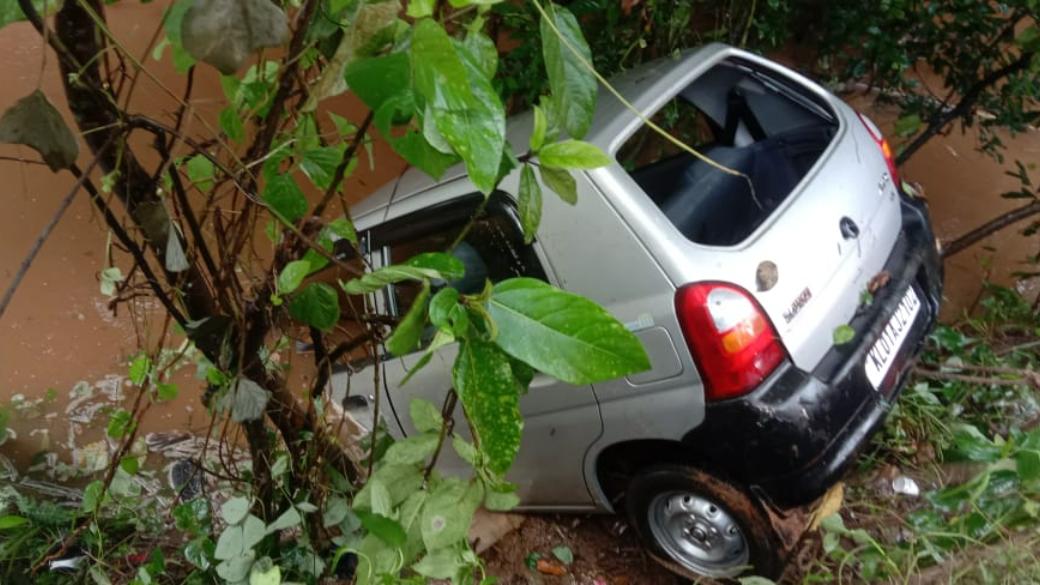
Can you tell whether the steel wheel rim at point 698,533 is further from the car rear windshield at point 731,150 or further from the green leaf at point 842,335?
the car rear windshield at point 731,150

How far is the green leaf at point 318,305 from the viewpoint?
1590 millimetres

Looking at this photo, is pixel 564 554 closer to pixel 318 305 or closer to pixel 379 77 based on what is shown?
pixel 318 305

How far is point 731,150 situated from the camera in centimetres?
288

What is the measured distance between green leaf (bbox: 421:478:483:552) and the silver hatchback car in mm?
557

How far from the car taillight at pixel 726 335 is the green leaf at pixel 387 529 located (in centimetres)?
106

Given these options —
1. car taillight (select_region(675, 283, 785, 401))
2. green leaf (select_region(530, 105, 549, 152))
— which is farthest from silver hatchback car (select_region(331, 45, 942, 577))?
green leaf (select_region(530, 105, 549, 152))

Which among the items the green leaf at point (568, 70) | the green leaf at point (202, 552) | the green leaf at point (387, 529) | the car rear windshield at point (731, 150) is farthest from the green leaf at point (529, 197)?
the green leaf at point (202, 552)

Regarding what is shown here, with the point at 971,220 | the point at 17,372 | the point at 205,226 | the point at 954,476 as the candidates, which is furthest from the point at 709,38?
the point at 17,372

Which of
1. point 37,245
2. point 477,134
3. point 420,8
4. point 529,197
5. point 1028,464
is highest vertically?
point 420,8

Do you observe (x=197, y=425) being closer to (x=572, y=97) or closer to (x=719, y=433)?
(x=719, y=433)

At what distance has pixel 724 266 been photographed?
2240 millimetres

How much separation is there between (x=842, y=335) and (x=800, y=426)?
349 millimetres

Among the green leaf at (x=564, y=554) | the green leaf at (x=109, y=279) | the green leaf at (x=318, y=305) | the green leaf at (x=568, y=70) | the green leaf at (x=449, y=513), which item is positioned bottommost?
the green leaf at (x=564, y=554)

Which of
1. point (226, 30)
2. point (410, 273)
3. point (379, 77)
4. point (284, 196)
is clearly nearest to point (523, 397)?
point (284, 196)
